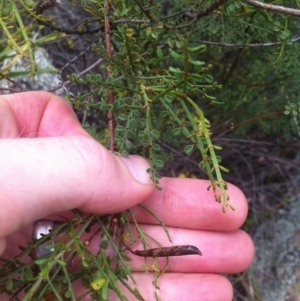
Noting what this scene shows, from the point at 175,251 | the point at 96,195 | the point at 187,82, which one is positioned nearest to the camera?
the point at 187,82

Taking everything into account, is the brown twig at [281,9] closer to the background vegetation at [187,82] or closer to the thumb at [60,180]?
the background vegetation at [187,82]

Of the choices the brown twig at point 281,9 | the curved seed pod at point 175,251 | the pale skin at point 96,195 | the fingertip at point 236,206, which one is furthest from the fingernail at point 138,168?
the brown twig at point 281,9

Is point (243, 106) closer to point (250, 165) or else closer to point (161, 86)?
point (250, 165)

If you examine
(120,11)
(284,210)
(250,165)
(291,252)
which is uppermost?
(120,11)

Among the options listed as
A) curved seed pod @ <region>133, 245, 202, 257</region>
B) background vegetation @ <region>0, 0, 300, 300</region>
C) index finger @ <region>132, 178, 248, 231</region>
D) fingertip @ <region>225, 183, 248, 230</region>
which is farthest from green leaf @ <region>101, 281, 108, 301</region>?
fingertip @ <region>225, 183, 248, 230</region>

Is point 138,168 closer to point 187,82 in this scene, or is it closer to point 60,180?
point 60,180

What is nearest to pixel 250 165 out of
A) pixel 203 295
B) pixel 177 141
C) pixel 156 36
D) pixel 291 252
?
pixel 291 252

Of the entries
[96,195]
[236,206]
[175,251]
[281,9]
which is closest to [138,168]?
[96,195]
